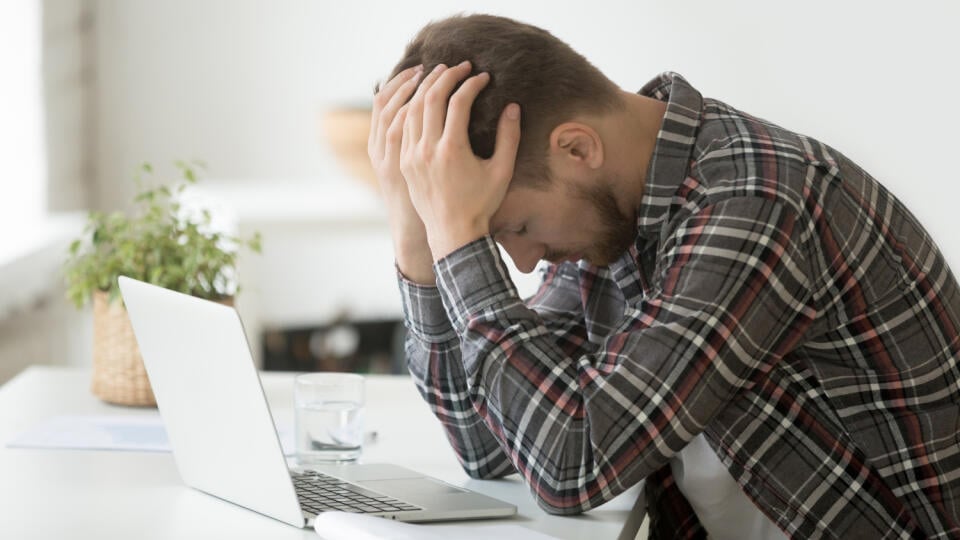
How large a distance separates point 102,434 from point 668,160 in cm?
71

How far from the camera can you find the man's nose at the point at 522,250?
4.29 feet

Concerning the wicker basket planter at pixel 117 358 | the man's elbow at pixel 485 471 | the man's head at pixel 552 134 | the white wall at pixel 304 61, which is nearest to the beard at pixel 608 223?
the man's head at pixel 552 134

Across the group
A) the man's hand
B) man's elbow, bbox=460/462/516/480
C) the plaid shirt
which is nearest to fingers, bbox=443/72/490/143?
the man's hand

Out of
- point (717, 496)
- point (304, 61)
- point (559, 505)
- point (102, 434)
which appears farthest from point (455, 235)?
point (304, 61)

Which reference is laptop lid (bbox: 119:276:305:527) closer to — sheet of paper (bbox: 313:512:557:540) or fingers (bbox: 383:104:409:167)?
sheet of paper (bbox: 313:512:557:540)

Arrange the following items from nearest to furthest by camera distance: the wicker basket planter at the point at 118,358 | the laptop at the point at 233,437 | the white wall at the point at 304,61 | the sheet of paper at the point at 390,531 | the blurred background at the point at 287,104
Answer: the sheet of paper at the point at 390,531, the laptop at the point at 233,437, the wicker basket planter at the point at 118,358, the blurred background at the point at 287,104, the white wall at the point at 304,61

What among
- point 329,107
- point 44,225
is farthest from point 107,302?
point 329,107

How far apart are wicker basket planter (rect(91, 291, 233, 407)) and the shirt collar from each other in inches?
23.9

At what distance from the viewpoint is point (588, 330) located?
1.45 m

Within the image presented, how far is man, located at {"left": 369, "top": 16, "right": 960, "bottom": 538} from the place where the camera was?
112 centimetres

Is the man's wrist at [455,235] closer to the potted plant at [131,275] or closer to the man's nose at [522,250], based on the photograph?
the man's nose at [522,250]

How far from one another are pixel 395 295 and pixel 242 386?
2619mm

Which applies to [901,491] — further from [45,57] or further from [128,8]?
[128,8]

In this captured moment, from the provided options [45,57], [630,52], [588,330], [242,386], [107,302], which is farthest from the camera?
[630,52]
